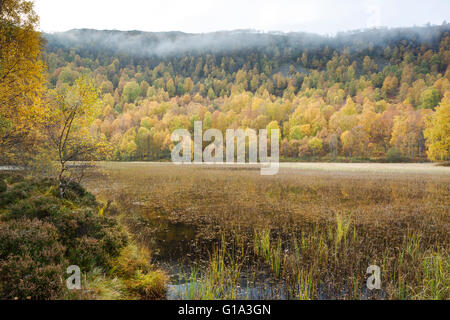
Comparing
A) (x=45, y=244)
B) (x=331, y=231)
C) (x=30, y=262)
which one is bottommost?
(x=331, y=231)

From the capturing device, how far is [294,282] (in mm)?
6988

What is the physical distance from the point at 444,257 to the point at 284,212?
28.3ft

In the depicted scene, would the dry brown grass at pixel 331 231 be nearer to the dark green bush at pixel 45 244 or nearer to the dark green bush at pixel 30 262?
the dark green bush at pixel 45 244

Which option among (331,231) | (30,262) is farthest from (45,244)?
(331,231)

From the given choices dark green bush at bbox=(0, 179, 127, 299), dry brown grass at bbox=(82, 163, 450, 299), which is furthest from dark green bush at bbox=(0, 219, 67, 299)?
dry brown grass at bbox=(82, 163, 450, 299)

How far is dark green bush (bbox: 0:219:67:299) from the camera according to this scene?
15.9ft

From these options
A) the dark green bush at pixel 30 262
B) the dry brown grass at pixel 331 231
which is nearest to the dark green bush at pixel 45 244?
the dark green bush at pixel 30 262

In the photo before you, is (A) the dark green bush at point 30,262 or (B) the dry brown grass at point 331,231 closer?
(A) the dark green bush at point 30,262

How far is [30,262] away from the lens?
5516 mm

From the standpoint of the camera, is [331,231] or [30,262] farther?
[331,231]

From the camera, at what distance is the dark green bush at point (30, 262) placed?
15.9ft

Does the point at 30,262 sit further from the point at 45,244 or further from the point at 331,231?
the point at 331,231
